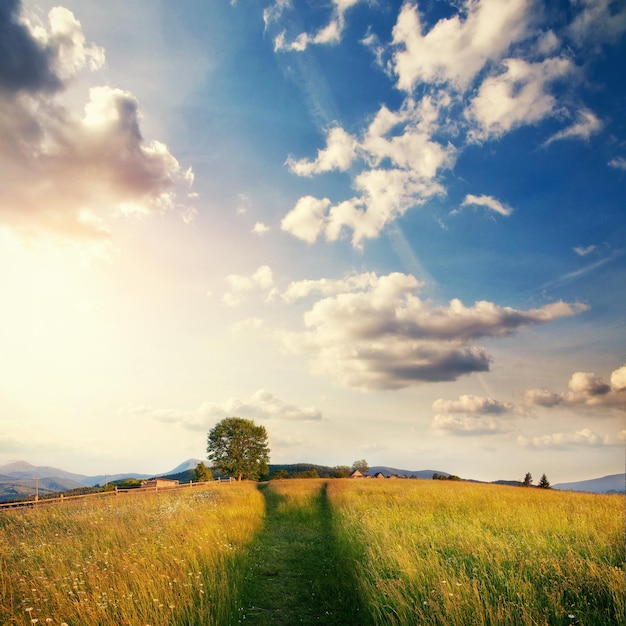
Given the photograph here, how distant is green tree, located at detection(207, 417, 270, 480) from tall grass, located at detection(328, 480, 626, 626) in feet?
183

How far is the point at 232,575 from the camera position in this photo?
920 centimetres

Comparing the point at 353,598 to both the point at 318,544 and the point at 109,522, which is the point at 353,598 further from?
the point at 109,522

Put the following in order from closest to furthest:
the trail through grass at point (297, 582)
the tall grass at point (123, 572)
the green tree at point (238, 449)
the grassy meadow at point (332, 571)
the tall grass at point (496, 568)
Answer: the tall grass at point (496, 568), the grassy meadow at point (332, 571), the tall grass at point (123, 572), the trail through grass at point (297, 582), the green tree at point (238, 449)

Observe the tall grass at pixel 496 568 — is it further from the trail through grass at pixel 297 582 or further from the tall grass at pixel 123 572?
the tall grass at pixel 123 572

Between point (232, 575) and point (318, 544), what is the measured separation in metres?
5.29

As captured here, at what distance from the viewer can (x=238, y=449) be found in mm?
64188

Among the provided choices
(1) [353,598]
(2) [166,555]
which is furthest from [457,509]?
(2) [166,555]

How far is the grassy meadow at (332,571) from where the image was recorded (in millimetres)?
5691

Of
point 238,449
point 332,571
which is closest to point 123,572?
point 332,571

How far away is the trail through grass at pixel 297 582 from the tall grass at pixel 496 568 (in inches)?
20.8

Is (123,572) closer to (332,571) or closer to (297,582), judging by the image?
(297,582)

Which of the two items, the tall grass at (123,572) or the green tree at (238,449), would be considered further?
the green tree at (238,449)

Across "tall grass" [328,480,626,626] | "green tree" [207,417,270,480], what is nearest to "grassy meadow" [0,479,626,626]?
"tall grass" [328,480,626,626]

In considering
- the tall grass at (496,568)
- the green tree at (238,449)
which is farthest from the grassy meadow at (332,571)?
the green tree at (238,449)
